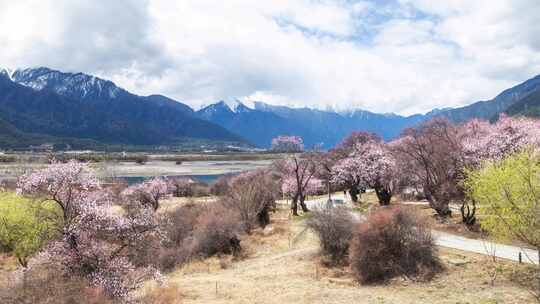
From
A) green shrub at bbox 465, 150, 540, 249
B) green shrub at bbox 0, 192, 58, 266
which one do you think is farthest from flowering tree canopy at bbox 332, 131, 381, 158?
green shrub at bbox 465, 150, 540, 249

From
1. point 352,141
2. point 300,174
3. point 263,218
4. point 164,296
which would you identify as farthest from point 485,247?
point 352,141

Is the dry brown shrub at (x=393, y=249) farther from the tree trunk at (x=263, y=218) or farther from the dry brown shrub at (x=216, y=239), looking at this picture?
the tree trunk at (x=263, y=218)

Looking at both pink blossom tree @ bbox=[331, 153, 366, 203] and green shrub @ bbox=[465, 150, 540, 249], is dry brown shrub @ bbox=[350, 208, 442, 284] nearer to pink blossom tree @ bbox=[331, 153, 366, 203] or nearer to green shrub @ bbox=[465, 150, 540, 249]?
green shrub @ bbox=[465, 150, 540, 249]

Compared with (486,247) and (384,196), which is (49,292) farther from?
(384,196)

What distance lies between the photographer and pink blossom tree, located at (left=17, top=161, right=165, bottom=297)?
1908 centimetres

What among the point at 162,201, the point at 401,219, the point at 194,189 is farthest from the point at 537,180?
the point at 194,189

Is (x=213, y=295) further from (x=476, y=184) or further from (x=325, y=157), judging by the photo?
(x=325, y=157)

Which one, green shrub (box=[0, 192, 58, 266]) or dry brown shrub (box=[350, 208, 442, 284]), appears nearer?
dry brown shrub (box=[350, 208, 442, 284])

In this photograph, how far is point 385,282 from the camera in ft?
76.4

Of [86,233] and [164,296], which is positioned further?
[164,296]

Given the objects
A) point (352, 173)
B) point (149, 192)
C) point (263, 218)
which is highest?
point (352, 173)

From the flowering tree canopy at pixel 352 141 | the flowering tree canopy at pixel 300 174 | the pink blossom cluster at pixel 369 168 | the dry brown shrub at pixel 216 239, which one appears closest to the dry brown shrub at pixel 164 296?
the dry brown shrub at pixel 216 239

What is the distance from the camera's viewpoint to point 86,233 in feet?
65.8

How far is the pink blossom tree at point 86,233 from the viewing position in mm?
19078
